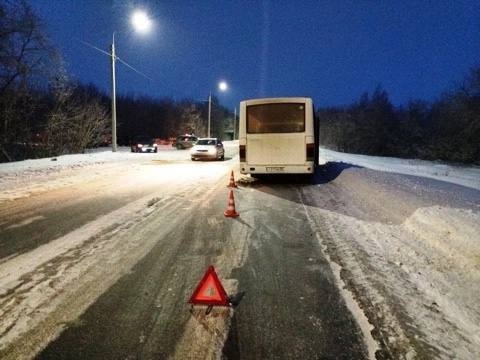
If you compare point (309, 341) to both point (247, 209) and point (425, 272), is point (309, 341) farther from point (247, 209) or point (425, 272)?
point (247, 209)

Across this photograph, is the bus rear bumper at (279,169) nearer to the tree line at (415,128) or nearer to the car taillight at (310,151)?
the car taillight at (310,151)

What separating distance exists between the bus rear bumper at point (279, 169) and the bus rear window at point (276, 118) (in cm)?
118

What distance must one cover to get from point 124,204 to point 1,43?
66.3 feet

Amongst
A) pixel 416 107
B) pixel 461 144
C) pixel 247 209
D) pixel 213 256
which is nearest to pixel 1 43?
pixel 247 209

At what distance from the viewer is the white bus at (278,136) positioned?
12930 millimetres

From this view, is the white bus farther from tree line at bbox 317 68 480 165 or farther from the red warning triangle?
tree line at bbox 317 68 480 165

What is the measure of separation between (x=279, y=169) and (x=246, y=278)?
28.1ft

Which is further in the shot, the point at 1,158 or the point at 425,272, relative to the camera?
the point at 1,158

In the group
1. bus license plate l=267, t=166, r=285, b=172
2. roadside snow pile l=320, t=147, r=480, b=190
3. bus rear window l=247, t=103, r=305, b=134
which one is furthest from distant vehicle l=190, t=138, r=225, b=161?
bus license plate l=267, t=166, r=285, b=172

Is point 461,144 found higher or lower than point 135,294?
higher

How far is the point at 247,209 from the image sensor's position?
355 inches

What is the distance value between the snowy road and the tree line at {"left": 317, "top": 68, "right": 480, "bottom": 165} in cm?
3061

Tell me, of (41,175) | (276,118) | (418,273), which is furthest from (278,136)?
(41,175)

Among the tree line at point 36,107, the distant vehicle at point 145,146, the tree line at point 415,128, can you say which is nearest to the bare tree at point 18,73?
the tree line at point 36,107
